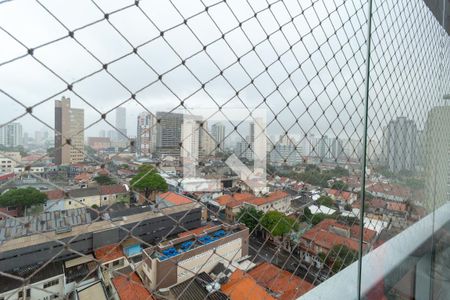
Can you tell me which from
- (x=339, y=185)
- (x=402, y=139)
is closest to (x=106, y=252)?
(x=339, y=185)

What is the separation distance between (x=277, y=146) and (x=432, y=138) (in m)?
0.69

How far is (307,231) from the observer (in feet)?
3.69

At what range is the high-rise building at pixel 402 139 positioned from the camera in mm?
903

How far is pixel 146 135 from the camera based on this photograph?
540mm

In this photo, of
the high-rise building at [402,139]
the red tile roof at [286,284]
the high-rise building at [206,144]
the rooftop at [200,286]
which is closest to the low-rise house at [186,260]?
the rooftop at [200,286]

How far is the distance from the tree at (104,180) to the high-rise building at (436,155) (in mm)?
1031

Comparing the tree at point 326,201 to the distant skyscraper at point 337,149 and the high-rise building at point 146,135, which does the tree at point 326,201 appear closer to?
the distant skyscraper at point 337,149

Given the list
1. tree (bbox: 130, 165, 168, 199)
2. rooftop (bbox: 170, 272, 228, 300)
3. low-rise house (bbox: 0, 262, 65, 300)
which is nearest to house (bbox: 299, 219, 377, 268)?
rooftop (bbox: 170, 272, 228, 300)

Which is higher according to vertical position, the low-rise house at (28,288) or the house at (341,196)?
the house at (341,196)

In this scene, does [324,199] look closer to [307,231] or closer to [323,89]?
[307,231]

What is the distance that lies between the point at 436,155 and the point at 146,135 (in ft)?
3.67

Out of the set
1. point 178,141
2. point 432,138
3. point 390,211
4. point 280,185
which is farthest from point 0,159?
point 432,138

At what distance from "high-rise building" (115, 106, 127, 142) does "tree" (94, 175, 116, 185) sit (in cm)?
8

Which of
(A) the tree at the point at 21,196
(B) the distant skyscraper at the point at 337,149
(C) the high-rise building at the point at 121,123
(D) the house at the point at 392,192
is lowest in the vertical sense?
(D) the house at the point at 392,192
